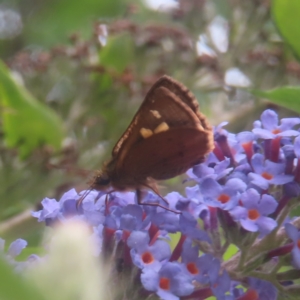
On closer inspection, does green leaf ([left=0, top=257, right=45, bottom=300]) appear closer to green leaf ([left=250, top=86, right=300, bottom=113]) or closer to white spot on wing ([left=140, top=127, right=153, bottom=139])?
white spot on wing ([left=140, top=127, right=153, bottom=139])

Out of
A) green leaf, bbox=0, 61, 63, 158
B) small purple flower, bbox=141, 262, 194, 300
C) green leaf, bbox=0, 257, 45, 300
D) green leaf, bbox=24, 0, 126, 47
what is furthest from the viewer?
green leaf, bbox=24, 0, 126, 47

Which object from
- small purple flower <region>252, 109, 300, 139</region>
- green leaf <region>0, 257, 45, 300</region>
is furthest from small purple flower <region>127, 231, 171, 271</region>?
green leaf <region>0, 257, 45, 300</region>

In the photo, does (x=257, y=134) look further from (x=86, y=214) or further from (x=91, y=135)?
(x=91, y=135)

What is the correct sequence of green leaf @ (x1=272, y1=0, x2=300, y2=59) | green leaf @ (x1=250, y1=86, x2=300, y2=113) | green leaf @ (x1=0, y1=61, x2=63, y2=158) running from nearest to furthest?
green leaf @ (x1=250, y1=86, x2=300, y2=113), green leaf @ (x1=272, y1=0, x2=300, y2=59), green leaf @ (x1=0, y1=61, x2=63, y2=158)

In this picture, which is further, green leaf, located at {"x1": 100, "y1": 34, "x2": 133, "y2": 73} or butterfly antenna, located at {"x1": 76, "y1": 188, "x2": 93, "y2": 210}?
green leaf, located at {"x1": 100, "y1": 34, "x2": 133, "y2": 73}

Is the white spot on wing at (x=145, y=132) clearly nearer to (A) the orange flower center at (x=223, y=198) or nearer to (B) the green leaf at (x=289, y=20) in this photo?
(A) the orange flower center at (x=223, y=198)

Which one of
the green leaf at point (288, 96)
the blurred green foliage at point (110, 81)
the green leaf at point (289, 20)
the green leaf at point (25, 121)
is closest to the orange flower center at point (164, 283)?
the green leaf at point (288, 96)
